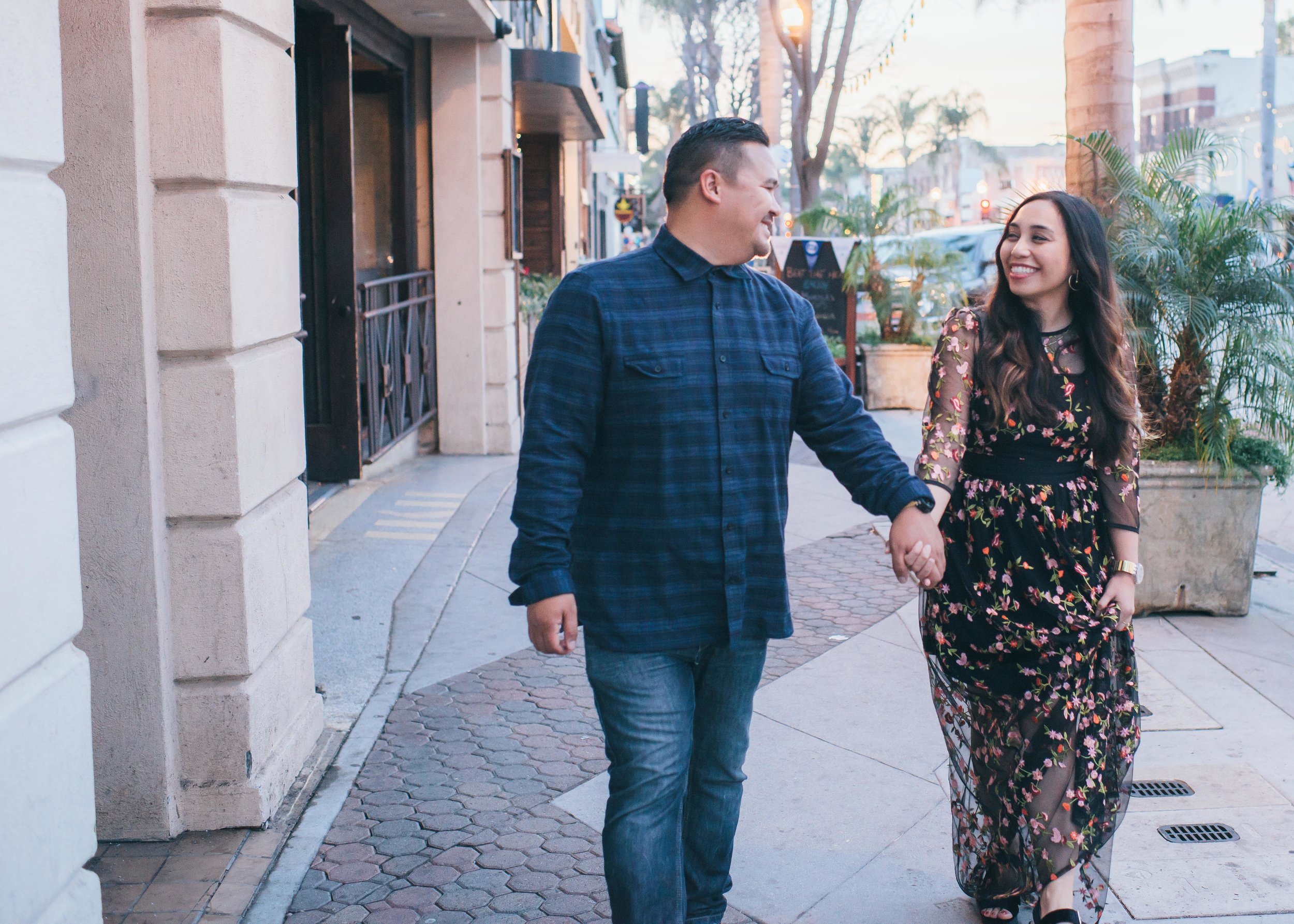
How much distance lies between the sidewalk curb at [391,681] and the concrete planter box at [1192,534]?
3458 millimetres

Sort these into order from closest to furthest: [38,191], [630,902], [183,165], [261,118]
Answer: [38,191] < [630,902] < [183,165] < [261,118]

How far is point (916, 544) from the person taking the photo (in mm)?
3031

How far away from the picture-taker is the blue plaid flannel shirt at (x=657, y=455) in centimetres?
279

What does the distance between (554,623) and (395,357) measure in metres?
7.25

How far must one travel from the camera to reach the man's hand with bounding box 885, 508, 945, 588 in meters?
3.04

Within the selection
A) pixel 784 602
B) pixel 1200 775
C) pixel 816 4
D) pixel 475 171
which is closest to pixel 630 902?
pixel 784 602

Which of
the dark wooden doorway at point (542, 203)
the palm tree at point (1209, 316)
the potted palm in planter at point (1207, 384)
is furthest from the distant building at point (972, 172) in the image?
the potted palm in planter at point (1207, 384)

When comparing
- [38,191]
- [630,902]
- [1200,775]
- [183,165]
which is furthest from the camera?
[1200,775]

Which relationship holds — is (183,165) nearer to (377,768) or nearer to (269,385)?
(269,385)

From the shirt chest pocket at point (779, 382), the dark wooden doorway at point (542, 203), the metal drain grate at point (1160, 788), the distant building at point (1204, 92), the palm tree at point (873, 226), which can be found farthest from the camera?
the distant building at point (1204, 92)

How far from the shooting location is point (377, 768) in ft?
14.7

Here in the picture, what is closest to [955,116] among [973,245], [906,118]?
[906,118]

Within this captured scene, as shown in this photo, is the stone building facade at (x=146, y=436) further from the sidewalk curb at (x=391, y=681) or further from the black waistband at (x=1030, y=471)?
the black waistband at (x=1030, y=471)

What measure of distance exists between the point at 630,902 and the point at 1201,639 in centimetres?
412
